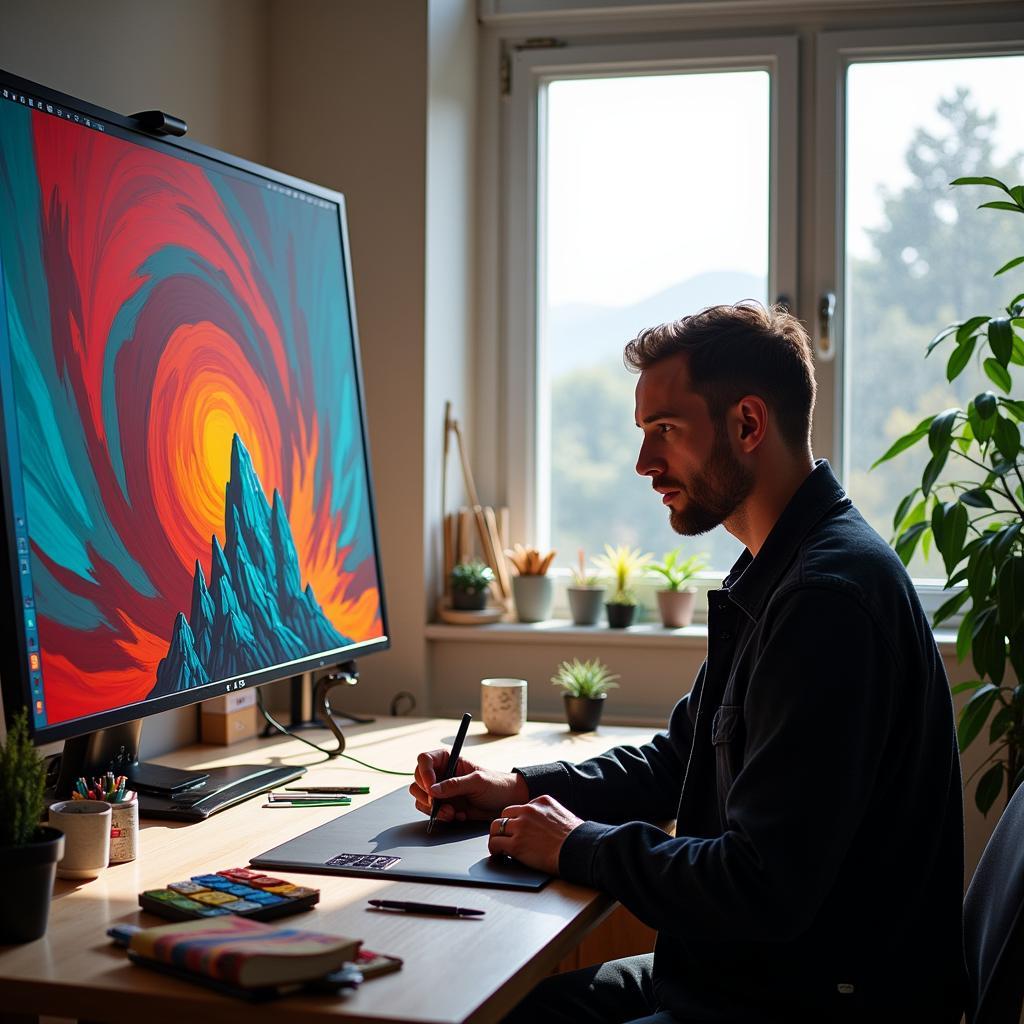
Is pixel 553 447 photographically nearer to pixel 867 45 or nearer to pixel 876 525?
pixel 876 525

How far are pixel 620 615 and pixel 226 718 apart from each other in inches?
37.4

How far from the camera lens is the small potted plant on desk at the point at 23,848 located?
3.93ft

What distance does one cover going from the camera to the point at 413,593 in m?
2.73

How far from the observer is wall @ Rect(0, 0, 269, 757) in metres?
1.92

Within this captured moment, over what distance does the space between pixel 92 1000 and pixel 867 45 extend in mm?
2509

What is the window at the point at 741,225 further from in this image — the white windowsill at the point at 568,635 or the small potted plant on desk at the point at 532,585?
the white windowsill at the point at 568,635

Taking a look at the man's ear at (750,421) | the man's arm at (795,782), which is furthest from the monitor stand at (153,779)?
the man's ear at (750,421)

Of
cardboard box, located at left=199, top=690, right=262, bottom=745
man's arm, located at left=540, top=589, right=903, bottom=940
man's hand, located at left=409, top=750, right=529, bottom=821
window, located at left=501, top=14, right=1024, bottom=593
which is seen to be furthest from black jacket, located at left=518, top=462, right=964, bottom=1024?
window, located at left=501, top=14, right=1024, bottom=593

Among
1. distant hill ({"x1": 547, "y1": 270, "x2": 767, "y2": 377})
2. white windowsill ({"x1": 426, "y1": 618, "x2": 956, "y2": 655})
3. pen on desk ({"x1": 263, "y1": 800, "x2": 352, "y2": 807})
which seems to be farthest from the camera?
distant hill ({"x1": 547, "y1": 270, "x2": 767, "y2": 377})

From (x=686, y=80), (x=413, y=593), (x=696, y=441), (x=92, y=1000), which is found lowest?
(x=92, y=1000)

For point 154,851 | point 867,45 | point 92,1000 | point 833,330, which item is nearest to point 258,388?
point 154,851

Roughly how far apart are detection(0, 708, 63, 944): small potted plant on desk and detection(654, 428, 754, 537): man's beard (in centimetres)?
81

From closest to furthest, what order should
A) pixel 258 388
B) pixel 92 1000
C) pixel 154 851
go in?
pixel 92 1000 → pixel 154 851 → pixel 258 388

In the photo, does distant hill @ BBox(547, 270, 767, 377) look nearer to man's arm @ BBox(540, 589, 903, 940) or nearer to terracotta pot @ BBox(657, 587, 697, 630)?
terracotta pot @ BBox(657, 587, 697, 630)
